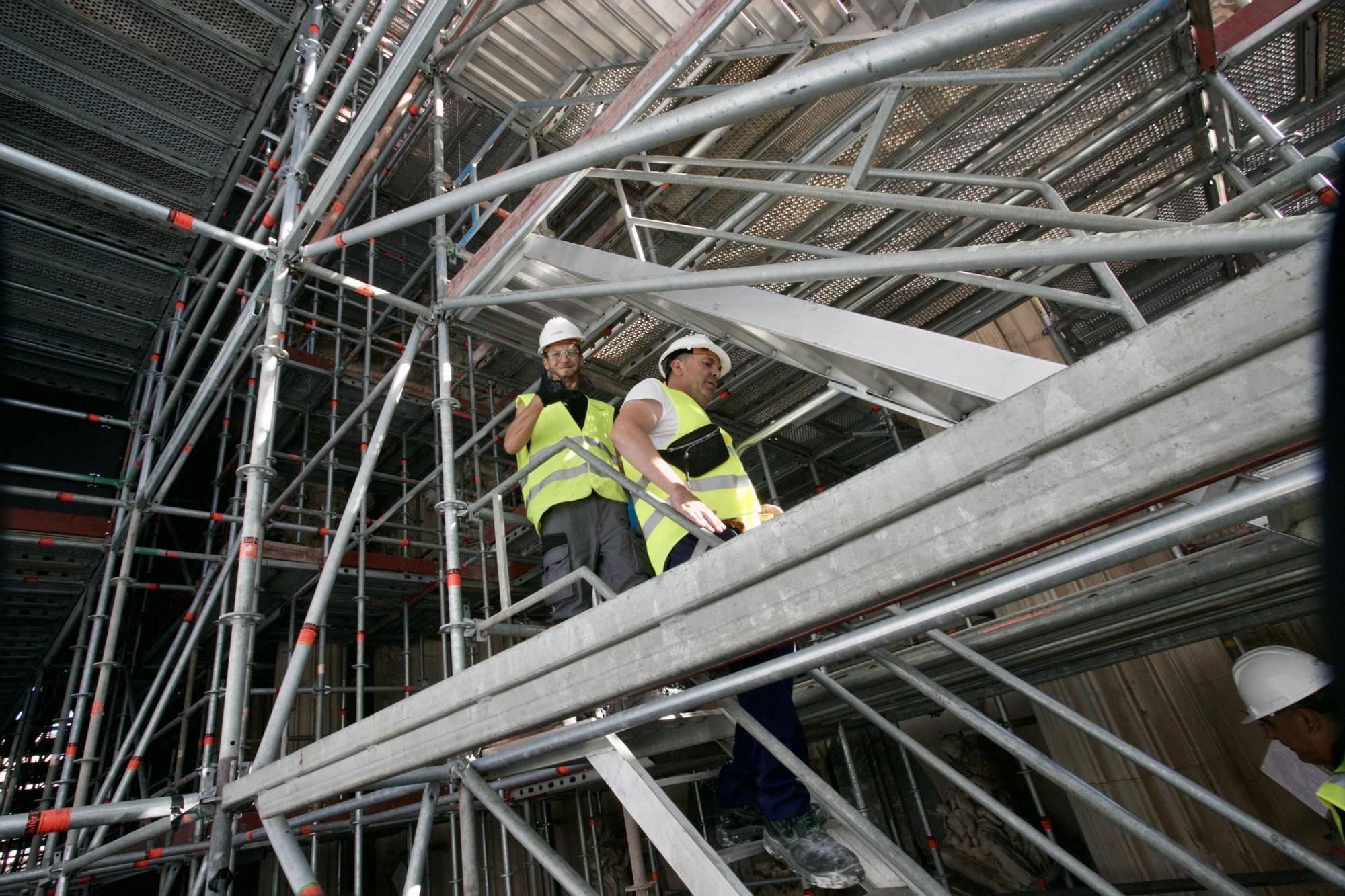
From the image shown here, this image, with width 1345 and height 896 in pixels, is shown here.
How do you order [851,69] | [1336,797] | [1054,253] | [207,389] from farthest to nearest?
[207,389] < [1336,797] < [1054,253] < [851,69]

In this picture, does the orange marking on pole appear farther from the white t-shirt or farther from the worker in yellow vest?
the white t-shirt

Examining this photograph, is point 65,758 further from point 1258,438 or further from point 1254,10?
point 1254,10

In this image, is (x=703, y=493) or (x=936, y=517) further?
(x=703, y=493)

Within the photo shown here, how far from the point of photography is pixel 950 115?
11.4ft

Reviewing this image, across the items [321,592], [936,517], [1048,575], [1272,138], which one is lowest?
[1048,575]

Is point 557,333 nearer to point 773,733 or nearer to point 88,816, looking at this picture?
point 773,733

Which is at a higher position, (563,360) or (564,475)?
(563,360)

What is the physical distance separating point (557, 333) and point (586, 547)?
4.32 ft

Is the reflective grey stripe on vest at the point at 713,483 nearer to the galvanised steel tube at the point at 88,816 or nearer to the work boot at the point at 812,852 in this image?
the work boot at the point at 812,852

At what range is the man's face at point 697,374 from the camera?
342 centimetres

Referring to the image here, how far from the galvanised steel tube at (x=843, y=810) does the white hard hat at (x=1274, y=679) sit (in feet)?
6.75

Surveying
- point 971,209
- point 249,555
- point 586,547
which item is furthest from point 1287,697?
point 249,555

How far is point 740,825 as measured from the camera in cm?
293

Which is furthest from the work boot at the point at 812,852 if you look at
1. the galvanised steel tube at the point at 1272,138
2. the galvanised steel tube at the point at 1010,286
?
the galvanised steel tube at the point at 1272,138
